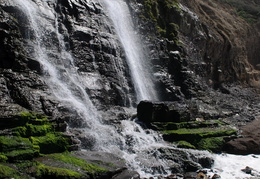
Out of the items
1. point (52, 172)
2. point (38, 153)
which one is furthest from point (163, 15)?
point (52, 172)

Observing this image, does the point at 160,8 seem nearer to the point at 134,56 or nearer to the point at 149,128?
the point at 134,56

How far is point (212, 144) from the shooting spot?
16125mm

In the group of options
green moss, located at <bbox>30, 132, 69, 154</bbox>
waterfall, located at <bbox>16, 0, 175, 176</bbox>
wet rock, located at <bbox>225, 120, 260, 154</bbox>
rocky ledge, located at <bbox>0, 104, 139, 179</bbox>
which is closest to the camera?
rocky ledge, located at <bbox>0, 104, 139, 179</bbox>

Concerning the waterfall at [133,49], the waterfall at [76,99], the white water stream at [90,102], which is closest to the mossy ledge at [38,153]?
the waterfall at [76,99]

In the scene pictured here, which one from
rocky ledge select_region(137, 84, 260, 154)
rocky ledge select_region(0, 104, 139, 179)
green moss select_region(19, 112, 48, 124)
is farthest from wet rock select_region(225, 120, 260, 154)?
green moss select_region(19, 112, 48, 124)

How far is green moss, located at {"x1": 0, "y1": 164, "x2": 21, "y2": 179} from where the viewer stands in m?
8.29

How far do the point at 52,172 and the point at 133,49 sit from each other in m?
17.3

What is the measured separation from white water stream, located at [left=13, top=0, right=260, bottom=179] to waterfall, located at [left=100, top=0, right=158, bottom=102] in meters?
0.11

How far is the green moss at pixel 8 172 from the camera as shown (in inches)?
326

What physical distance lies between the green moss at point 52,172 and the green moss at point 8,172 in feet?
1.98

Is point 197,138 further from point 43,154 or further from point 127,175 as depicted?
point 43,154

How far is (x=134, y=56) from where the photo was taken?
24.6 metres

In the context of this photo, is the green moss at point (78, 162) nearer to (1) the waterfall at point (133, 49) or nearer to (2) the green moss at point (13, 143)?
(2) the green moss at point (13, 143)

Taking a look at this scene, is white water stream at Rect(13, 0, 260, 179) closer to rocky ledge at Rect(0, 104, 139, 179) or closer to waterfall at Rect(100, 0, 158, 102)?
waterfall at Rect(100, 0, 158, 102)
